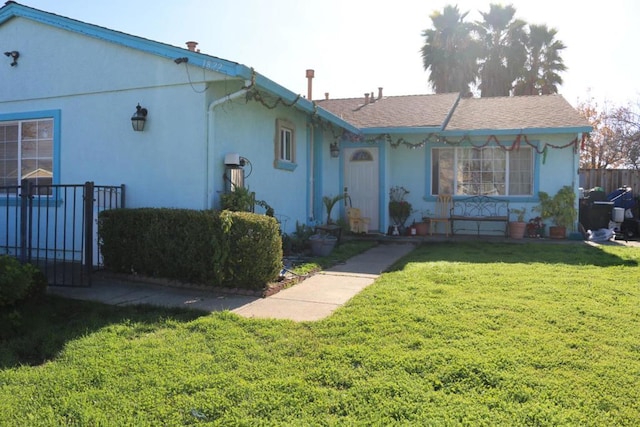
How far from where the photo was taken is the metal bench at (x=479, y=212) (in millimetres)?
11219

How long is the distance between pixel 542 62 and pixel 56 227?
23528 millimetres

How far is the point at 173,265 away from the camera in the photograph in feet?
19.1

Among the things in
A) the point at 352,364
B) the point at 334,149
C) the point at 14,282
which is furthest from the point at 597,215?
the point at 14,282

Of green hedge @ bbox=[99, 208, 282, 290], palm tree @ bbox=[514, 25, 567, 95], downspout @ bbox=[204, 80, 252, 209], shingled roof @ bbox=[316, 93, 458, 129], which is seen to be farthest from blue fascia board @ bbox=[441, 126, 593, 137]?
palm tree @ bbox=[514, 25, 567, 95]

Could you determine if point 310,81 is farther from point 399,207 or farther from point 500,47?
point 500,47

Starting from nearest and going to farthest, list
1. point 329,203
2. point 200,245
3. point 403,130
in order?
1. point 200,245
2. point 329,203
3. point 403,130

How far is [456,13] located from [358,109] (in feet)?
45.2

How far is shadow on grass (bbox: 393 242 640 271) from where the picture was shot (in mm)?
7606

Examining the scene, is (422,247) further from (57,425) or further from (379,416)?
(57,425)

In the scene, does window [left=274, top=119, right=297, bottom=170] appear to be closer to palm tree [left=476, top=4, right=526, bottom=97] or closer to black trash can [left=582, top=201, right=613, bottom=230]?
black trash can [left=582, top=201, right=613, bottom=230]

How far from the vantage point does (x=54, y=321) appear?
4.56 meters

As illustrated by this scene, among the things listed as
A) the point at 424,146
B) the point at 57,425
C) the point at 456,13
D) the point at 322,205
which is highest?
the point at 456,13

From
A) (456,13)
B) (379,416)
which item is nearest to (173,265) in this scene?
(379,416)

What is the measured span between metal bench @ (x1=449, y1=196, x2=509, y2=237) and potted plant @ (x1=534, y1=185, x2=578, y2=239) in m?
0.87
